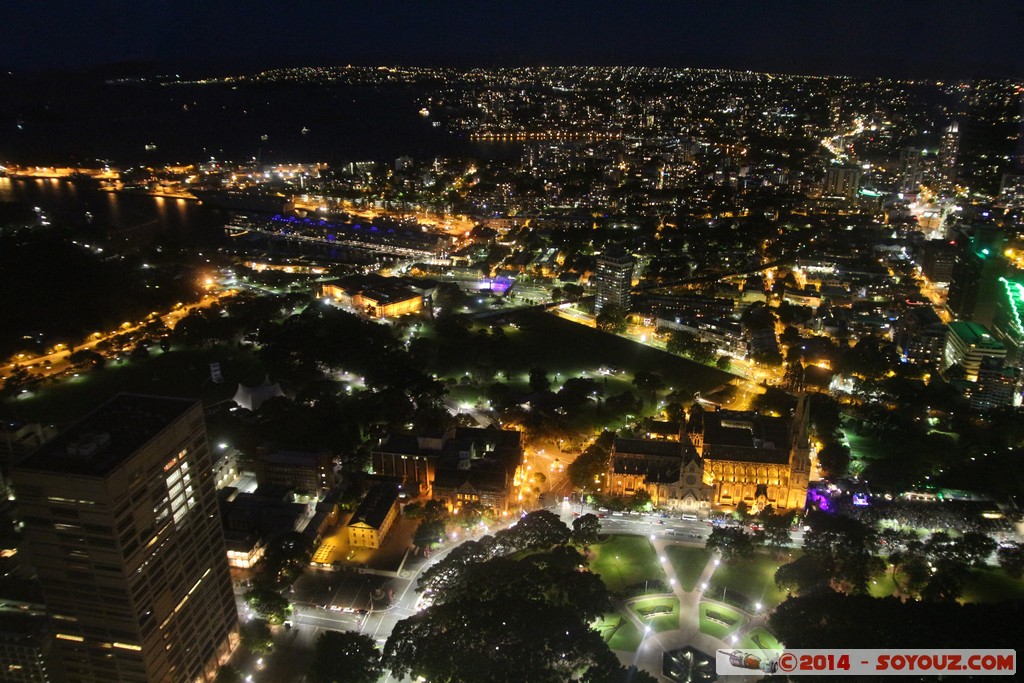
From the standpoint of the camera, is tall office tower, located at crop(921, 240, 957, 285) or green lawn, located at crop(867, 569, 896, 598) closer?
green lawn, located at crop(867, 569, 896, 598)

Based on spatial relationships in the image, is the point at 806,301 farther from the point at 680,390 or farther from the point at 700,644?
the point at 700,644

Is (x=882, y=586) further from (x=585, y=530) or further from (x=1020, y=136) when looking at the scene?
(x=1020, y=136)

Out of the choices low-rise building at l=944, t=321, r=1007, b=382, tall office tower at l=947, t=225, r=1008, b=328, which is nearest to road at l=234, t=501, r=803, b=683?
low-rise building at l=944, t=321, r=1007, b=382

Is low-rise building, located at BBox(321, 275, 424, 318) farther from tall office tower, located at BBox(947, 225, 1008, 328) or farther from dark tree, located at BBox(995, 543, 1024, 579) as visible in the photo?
dark tree, located at BBox(995, 543, 1024, 579)

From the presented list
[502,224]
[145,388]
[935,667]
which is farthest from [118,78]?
[935,667]

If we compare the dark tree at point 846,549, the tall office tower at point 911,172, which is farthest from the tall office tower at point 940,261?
the dark tree at point 846,549

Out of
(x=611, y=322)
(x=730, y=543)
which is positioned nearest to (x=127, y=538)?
(x=730, y=543)
